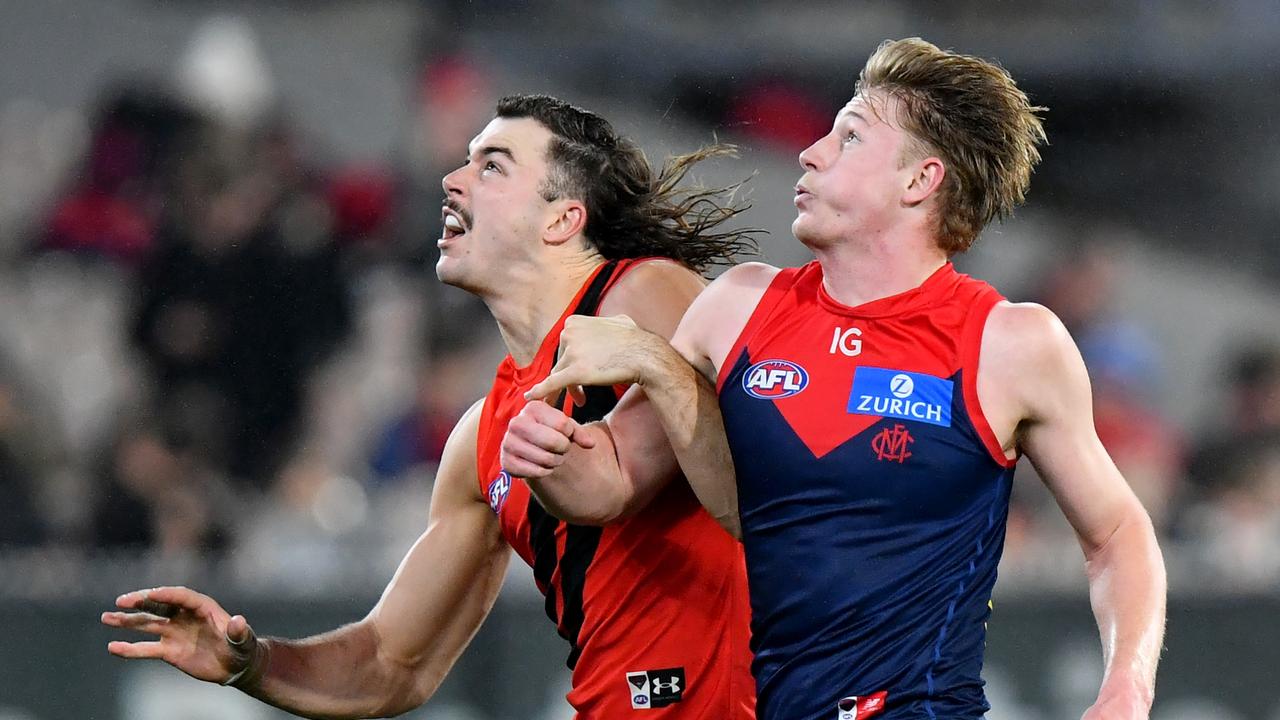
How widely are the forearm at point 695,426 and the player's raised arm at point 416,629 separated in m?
1.03

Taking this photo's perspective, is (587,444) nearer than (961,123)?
Yes

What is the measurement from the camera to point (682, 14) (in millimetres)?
10844

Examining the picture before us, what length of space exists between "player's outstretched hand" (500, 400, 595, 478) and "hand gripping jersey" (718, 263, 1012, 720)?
418 millimetres

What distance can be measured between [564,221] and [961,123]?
1.26 metres

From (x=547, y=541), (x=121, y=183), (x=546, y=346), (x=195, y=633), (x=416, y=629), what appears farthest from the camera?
(x=121, y=183)

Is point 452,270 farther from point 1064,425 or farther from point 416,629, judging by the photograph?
point 1064,425

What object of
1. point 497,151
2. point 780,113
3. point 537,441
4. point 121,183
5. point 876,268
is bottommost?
point 537,441

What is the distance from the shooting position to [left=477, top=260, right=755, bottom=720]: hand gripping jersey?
13.6ft

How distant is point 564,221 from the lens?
181 inches

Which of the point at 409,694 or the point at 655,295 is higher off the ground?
the point at 655,295

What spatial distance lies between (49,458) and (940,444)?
5.85 m

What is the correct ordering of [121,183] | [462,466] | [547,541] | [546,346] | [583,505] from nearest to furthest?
[583,505] → [547,541] → [546,346] → [462,466] → [121,183]

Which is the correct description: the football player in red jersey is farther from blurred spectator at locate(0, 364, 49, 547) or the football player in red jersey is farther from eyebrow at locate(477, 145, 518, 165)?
blurred spectator at locate(0, 364, 49, 547)

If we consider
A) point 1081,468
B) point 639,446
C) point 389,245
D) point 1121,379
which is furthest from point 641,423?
point 1121,379
